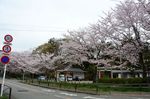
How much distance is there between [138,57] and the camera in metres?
21.9

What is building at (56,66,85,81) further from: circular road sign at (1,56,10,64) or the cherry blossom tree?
circular road sign at (1,56,10,64)

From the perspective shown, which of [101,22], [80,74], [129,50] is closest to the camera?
[129,50]

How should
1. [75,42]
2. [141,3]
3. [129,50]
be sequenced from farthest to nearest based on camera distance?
[75,42], [129,50], [141,3]

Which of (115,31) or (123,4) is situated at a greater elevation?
(123,4)

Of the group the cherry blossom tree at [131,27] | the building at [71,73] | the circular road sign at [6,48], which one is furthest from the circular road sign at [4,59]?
the building at [71,73]

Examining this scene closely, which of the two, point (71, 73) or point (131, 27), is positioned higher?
point (131, 27)

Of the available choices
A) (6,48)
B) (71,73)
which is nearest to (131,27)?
(6,48)

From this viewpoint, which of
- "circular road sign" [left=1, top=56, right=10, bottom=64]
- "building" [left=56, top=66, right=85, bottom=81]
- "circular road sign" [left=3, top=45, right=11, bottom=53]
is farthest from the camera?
"building" [left=56, top=66, right=85, bottom=81]

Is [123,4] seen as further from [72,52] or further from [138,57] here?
[72,52]

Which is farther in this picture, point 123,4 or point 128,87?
point 123,4

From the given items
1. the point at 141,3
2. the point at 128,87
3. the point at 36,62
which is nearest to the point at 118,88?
the point at 128,87

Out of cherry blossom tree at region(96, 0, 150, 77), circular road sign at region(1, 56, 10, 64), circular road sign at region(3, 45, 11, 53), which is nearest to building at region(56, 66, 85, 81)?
cherry blossom tree at region(96, 0, 150, 77)

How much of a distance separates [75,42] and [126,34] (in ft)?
31.2

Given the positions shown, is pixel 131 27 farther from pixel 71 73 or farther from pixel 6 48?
pixel 71 73
